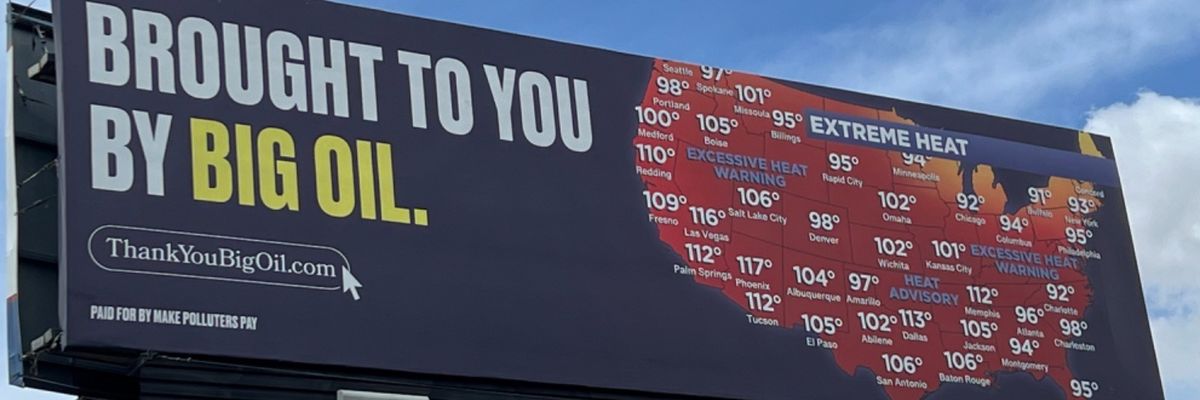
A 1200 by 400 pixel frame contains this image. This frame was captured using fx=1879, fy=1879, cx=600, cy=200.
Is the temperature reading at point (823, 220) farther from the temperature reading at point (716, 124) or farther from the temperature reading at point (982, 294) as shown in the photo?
the temperature reading at point (982, 294)

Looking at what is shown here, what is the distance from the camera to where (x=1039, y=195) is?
47.6 feet

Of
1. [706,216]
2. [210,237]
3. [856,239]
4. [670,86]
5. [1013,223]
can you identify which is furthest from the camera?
[1013,223]

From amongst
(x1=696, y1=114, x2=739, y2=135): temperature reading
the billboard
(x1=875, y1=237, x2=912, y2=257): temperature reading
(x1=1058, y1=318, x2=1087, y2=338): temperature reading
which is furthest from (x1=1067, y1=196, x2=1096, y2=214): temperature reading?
(x1=696, y1=114, x2=739, y2=135): temperature reading

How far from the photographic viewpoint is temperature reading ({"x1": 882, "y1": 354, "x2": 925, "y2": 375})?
520 inches

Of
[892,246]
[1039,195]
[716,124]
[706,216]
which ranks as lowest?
[892,246]

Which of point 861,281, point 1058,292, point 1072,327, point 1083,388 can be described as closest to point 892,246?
point 861,281

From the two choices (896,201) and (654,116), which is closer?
(654,116)

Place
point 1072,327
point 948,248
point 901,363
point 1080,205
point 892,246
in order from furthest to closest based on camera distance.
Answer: point 1080,205
point 1072,327
point 948,248
point 892,246
point 901,363

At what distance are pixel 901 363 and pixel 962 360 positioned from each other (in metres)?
0.54

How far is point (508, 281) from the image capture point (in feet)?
39.3

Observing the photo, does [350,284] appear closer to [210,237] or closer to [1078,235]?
[210,237]

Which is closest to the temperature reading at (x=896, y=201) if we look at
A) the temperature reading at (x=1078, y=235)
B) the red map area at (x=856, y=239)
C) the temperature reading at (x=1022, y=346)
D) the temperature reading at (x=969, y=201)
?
the red map area at (x=856, y=239)

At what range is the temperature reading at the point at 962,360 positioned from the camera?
13.5 m

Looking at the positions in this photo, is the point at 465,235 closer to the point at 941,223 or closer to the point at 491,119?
the point at 491,119
